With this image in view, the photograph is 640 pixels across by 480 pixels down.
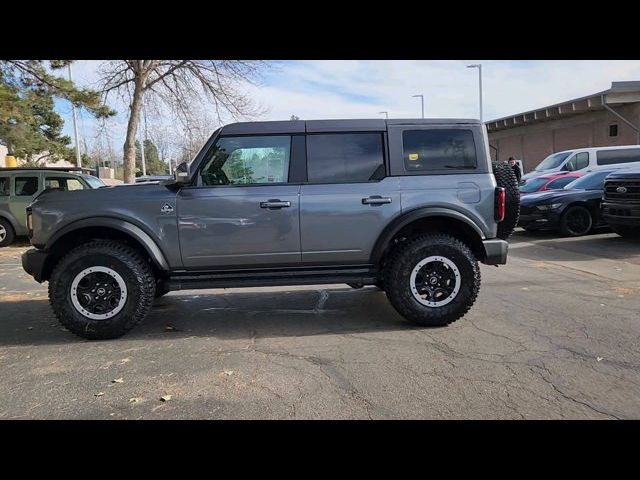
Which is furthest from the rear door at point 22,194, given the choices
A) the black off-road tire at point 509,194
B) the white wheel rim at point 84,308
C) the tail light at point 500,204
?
the tail light at point 500,204

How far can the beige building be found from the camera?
2239 cm

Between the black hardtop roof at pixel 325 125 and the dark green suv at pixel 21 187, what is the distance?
847 centimetres

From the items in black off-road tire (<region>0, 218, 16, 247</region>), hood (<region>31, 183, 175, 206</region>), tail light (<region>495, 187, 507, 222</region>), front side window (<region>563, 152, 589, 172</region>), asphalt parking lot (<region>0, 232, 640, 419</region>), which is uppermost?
front side window (<region>563, 152, 589, 172</region>)

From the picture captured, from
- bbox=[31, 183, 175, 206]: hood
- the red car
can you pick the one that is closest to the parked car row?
the red car

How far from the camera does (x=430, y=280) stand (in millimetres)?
5004

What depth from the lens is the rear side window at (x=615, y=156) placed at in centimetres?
1527

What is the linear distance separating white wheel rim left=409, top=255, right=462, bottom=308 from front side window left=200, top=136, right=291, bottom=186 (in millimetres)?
1597

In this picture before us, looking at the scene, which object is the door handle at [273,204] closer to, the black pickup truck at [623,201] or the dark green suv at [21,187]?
the black pickup truck at [623,201]

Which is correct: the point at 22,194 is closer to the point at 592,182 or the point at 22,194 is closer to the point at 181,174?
the point at 181,174

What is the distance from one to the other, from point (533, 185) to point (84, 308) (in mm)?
12538

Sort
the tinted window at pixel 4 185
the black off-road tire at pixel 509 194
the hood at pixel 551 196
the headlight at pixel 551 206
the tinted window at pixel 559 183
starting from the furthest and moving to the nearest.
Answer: the tinted window at pixel 559 183, the tinted window at pixel 4 185, the hood at pixel 551 196, the headlight at pixel 551 206, the black off-road tire at pixel 509 194

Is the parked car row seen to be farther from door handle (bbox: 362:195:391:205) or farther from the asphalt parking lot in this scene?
door handle (bbox: 362:195:391:205)
